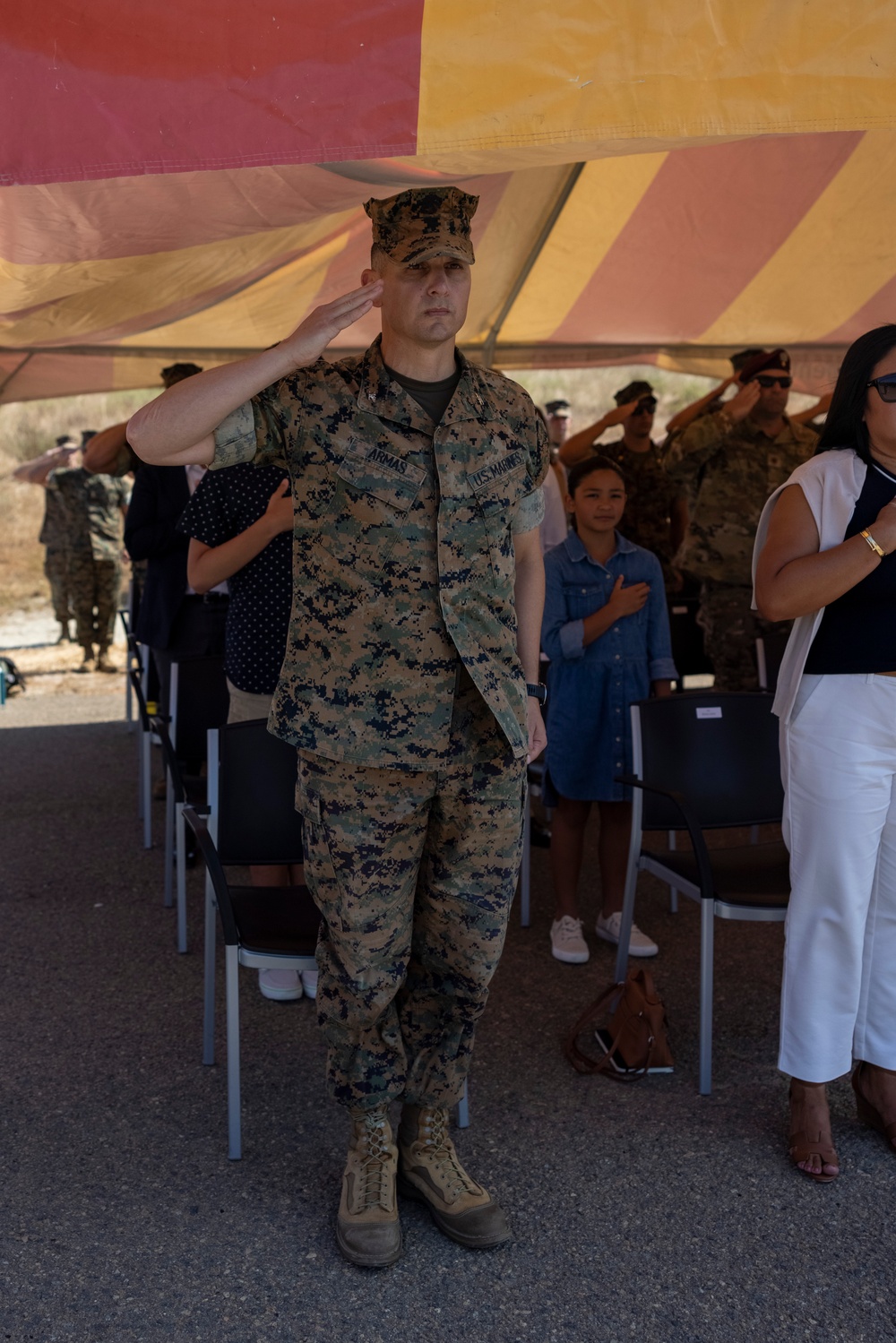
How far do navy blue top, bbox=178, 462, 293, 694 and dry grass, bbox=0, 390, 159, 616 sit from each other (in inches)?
519

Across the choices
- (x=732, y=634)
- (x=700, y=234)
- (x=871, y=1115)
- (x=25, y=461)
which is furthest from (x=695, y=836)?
(x=25, y=461)

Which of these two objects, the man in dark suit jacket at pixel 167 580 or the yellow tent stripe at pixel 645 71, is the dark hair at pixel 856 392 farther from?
the man in dark suit jacket at pixel 167 580

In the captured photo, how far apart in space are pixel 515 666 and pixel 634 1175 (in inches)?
48.2

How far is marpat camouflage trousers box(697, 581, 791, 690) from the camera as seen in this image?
5703 millimetres

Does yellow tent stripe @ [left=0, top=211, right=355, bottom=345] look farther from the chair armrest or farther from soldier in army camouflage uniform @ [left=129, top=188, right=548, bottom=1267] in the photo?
the chair armrest

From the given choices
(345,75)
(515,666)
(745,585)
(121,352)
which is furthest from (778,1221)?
(121,352)

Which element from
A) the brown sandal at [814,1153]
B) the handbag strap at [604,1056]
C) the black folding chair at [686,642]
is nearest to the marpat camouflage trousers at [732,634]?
the black folding chair at [686,642]

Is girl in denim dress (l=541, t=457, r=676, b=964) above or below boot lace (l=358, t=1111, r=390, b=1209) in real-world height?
above

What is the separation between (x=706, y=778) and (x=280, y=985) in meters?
1.45

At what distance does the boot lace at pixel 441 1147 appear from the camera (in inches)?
99.3

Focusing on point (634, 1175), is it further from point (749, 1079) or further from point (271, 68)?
point (271, 68)

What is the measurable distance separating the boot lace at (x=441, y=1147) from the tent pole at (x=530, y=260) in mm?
3889

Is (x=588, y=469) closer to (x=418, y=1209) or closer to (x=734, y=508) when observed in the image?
(x=734, y=508)

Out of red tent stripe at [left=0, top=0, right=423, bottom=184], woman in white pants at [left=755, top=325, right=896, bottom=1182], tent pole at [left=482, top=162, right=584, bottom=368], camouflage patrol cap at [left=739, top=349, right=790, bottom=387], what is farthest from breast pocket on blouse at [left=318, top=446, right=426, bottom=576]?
camouflage patrol cap at [left=739, top=349, right=790, bottom=387]
